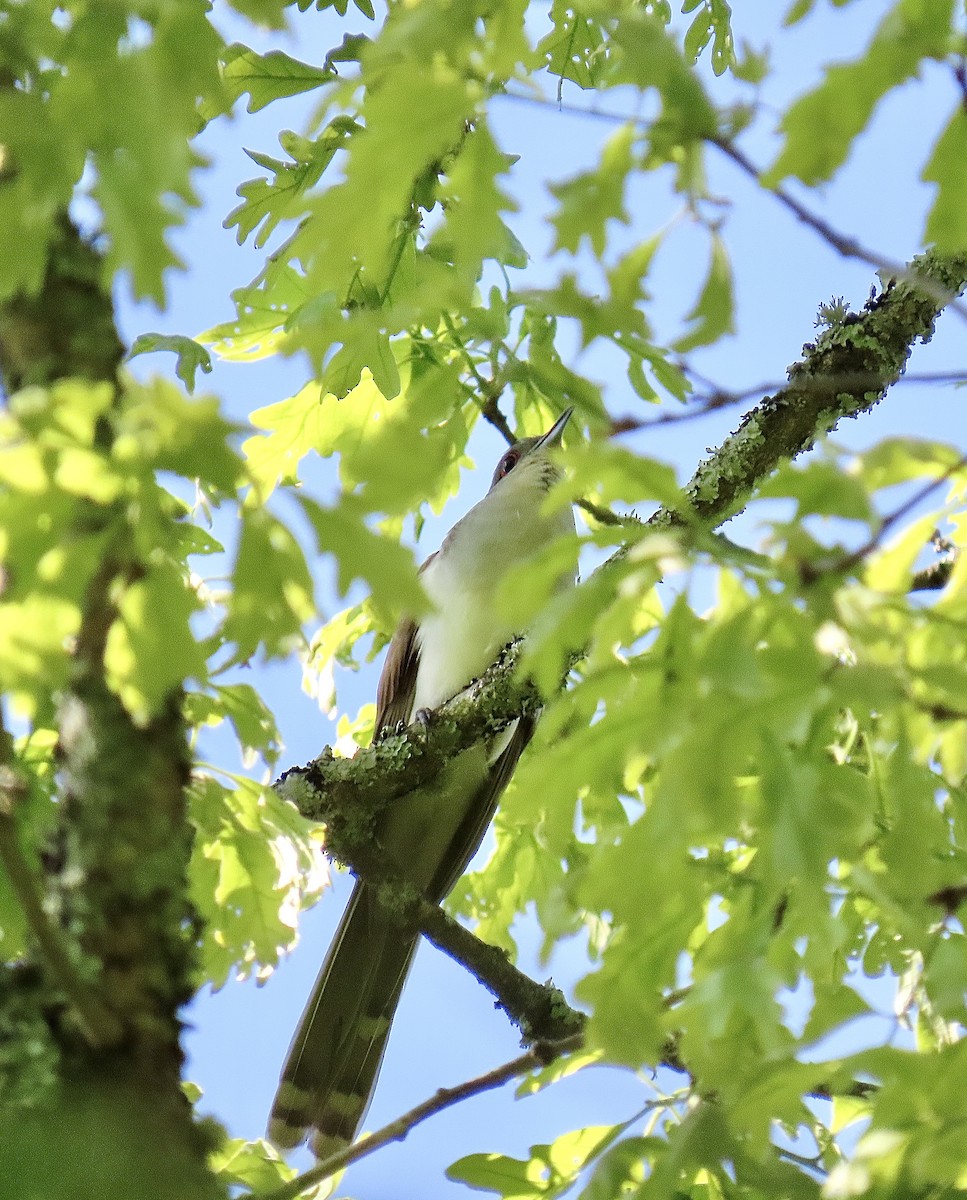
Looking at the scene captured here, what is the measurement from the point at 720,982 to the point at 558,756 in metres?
0.37

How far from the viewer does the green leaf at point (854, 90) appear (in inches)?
63.5

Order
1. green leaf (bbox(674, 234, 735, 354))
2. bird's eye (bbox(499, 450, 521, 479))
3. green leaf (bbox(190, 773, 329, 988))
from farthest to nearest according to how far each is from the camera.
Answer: bird's eye (bbox(499, 450, 521, 479))
green leaf (bbox(190, 773, 329, 988))
green leaf (bbox(674, 234, 735, 354))

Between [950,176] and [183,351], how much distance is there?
1826mm

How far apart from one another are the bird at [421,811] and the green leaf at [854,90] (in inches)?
106

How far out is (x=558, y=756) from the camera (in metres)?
1.86

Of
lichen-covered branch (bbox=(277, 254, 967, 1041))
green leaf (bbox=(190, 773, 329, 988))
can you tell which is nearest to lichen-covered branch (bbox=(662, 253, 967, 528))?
lichen-covered branch (bbox=(277, 254, 967, 1041))

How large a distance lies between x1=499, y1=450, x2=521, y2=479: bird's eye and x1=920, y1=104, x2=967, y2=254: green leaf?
14.2 ft

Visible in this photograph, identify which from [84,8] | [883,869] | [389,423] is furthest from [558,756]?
[84,8]

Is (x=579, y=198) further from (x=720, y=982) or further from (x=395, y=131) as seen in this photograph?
(x=720, y=982)

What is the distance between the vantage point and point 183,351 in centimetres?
305

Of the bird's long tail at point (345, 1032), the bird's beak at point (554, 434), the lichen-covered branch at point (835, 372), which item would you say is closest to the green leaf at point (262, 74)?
the lichen-covered branch at point (835, 372)

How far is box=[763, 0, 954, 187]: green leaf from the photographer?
161 centimetres

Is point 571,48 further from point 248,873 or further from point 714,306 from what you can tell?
point 248,873

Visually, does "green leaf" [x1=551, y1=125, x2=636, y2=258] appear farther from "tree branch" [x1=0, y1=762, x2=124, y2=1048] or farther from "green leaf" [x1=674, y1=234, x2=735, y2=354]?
"tree branch" [x1=0, y1=762, x2=124, y2=1048]
